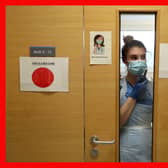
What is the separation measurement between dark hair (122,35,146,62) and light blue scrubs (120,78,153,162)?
17 centimetres

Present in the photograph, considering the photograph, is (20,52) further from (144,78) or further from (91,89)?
(144,78)

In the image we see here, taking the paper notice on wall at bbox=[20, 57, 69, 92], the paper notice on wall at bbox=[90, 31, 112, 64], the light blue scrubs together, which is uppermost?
the paper notice on wall at bbox=[90, 31, 112, 64]

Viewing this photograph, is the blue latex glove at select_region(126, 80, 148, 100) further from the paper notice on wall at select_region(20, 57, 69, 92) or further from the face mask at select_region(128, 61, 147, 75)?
the paper notice on wall at select_region(20, 57, 69, 92)

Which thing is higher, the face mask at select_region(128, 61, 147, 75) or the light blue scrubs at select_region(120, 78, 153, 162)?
the face mask at select_region(128, 61, 147, 75)

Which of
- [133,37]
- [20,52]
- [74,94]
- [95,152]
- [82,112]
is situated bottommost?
[95,152]

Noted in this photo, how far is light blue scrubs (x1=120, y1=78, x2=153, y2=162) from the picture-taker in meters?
1.48

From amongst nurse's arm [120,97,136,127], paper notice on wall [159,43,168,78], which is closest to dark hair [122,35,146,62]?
paper notice on wall [159,43,168,78]

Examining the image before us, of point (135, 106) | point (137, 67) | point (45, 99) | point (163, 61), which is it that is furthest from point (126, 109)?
point (45, 99)

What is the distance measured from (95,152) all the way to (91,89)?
1.47ft

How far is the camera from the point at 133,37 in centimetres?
144

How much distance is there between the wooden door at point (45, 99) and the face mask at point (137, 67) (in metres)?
0.34

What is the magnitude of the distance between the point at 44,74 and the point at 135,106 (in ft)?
2.21

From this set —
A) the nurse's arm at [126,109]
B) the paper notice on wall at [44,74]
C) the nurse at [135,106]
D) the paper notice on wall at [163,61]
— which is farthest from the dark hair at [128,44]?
the paper notice on wall at [44,74]

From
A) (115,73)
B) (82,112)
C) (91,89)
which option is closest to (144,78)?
(115,73)
